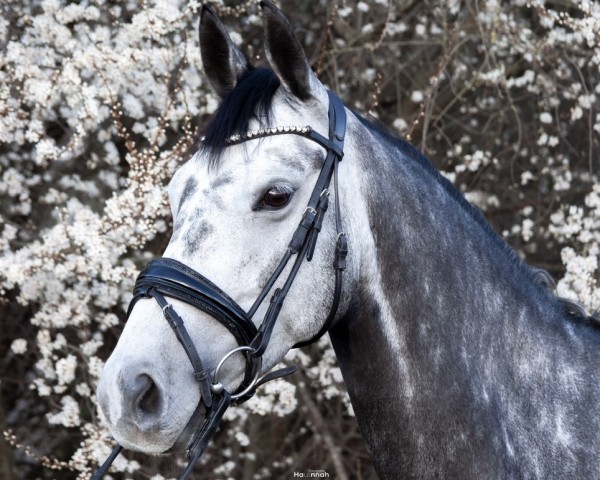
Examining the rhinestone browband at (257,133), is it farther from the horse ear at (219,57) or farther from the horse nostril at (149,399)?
the horse nostril at (149,399)

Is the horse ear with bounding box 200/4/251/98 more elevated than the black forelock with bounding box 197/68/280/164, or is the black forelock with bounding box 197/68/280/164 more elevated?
the horse ear with bounding box 200/4/251/98

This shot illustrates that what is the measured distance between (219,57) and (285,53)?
292 millimetres

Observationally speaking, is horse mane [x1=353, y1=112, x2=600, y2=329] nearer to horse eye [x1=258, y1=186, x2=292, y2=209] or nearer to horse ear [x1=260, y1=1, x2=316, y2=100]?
horse ear [x1=260, y1=1, x2=316, y2=100]

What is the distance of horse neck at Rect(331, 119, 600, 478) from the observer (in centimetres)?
196

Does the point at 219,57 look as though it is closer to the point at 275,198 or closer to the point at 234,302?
the point at 275,198

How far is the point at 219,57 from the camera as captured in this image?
2.17 meters

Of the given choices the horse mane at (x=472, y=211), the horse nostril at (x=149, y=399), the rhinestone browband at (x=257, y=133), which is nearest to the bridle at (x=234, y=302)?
the rhinestone browband at (x=257, y=133)

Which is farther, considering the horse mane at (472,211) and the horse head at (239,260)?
the horse mane at (472,211)

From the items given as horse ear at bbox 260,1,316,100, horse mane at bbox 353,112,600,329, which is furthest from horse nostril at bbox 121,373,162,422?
horse mane at bbox 353,112,600,329

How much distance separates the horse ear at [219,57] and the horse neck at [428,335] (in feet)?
1.40

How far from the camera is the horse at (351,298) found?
181 cm

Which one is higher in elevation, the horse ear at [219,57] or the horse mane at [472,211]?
the horse ear at [219,57]

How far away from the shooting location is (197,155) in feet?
6.57

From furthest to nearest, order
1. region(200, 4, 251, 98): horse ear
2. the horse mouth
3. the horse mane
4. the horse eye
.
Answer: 1. the horse mane
2. region(200, 4, 251, 98): horse ear
3. the horse eye
4. the horse mouth
